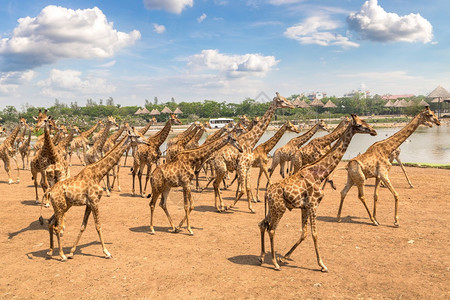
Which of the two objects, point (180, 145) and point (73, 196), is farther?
point (180, 145)

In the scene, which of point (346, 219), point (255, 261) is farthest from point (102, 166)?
point (346, 219)

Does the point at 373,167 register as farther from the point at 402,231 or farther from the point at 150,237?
the point at 150,237

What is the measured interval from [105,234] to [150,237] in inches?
54.8

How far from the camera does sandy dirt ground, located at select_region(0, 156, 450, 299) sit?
6.32 m

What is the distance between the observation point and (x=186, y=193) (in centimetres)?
936

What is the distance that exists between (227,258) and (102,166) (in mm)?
3888

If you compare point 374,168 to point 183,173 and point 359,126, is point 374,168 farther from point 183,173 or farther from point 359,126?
point 183,173

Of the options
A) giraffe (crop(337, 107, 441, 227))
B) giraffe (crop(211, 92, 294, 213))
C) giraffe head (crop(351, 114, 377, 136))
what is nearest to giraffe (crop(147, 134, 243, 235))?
giraffe (crop(211, 92, 294, 213))

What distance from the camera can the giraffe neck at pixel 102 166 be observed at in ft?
25.9

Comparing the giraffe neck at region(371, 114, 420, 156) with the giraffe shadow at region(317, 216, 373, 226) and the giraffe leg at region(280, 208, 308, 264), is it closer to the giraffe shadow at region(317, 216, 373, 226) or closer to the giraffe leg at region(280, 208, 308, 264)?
the giraffe shadow at region(317, 216, 373, 226)

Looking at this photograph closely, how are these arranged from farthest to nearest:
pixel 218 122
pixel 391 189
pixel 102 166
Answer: pixel 218 122, pixel 391 189, pixel 102 166

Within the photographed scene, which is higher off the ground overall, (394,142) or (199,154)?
(394,142)

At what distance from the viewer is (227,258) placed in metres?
7.73

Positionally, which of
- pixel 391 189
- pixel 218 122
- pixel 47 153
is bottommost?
pixel 391 189
